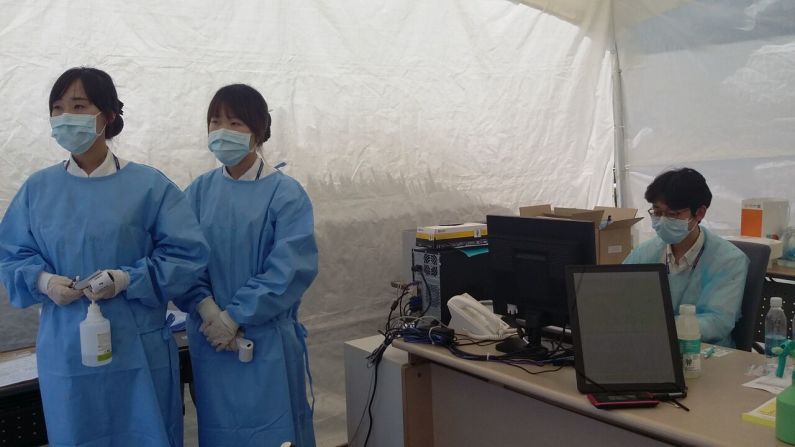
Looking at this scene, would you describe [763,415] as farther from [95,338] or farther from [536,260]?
[95,338]

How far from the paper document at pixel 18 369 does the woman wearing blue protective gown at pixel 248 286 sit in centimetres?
54

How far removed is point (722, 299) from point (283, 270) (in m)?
1.40

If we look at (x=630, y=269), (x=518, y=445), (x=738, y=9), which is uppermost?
(x=738, y=9)

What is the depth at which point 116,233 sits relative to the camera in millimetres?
1837

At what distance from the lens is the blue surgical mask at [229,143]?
2066 mm

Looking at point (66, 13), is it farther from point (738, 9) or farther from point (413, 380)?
point (738, 9)

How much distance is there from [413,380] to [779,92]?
8.69 ft

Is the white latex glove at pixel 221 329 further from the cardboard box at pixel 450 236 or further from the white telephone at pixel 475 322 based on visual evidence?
the cardboard box at pixel 450 236

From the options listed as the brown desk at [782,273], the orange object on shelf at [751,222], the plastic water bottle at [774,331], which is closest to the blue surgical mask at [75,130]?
the plastic water bottle at [774,331]

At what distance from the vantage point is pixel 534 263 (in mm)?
1960

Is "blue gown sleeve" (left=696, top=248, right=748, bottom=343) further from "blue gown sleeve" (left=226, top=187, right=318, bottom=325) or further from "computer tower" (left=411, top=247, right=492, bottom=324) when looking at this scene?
"blue gown sleeve" (left=226, top=187, right=318, bottom=325)


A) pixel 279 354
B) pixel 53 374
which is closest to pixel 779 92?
pixel 279 354

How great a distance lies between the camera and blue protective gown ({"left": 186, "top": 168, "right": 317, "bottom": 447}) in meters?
2.02

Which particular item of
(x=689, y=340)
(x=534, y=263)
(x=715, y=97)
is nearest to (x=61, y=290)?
(x=534, y=263)
